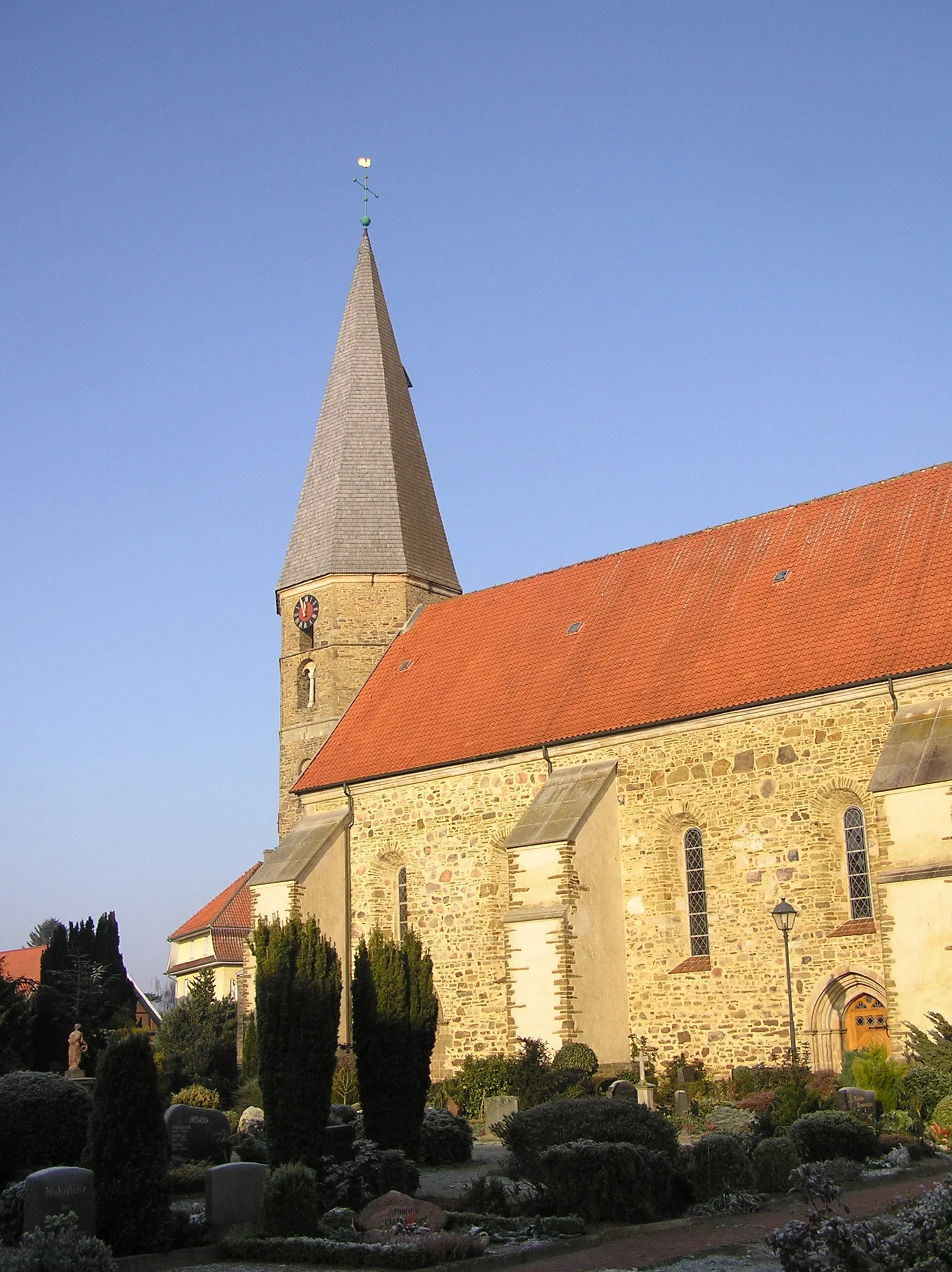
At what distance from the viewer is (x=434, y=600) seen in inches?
1232

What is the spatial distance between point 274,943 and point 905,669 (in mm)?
10015

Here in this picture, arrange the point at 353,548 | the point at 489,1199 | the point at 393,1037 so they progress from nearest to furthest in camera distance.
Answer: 1. the point at 489,1199
2. the point at 393,1037
3. the point at 353,548

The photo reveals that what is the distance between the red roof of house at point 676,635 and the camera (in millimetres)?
21062

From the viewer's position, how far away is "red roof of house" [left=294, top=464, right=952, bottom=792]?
21.1m

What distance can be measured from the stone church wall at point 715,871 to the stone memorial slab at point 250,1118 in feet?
14.6

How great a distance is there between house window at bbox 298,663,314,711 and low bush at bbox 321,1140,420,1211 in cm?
1771

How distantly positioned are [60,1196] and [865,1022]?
1275cm

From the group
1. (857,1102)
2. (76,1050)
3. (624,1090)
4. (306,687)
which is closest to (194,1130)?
(624,1090)

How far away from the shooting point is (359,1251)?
10.2m

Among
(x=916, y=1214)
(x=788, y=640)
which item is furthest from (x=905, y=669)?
(x=916, y=1214)

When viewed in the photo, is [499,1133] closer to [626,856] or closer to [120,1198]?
[120,1198]

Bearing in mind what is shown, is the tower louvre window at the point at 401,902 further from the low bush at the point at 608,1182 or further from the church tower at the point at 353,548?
the low bush at the point at 608,1182

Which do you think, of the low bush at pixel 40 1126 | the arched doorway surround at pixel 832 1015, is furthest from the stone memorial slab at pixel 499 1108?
the low bush at pixel 40 1126

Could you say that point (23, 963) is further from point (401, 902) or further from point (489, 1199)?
point (489, 1199)
